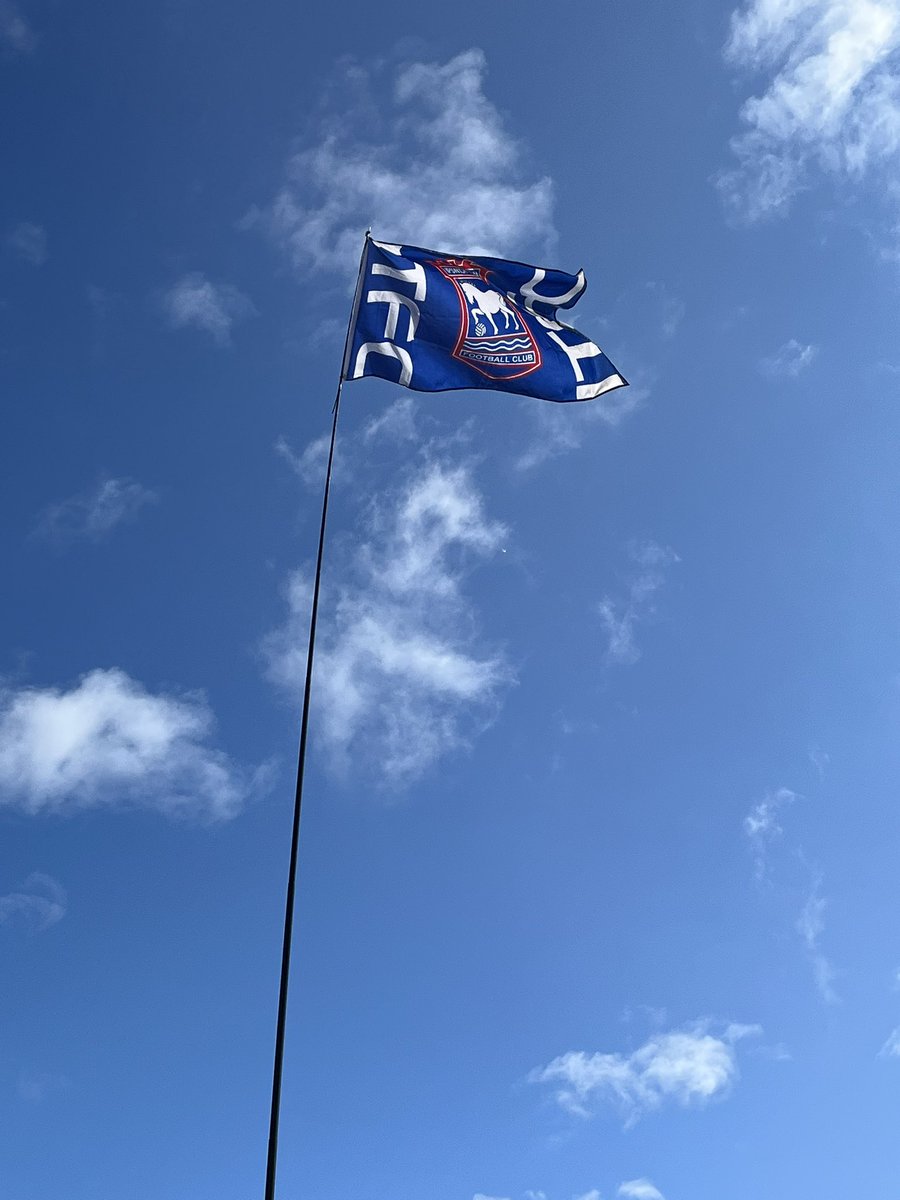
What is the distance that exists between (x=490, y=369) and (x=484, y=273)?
3348mm

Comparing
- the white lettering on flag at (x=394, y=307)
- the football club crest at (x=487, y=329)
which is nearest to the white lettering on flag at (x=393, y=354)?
the white lettering on flag at (x=394, y=307)

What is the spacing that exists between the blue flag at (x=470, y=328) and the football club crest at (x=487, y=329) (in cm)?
2

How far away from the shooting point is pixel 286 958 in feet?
48.1

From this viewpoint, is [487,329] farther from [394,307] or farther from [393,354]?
[393,354]

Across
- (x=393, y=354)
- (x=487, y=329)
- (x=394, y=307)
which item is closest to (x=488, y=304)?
(x=487, y=329)

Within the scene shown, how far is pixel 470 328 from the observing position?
24.2m

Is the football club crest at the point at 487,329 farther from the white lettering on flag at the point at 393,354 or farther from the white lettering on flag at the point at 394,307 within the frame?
the white lettering on flag at the point at 393,354

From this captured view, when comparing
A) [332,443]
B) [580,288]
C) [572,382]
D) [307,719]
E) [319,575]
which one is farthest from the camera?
[580,288]

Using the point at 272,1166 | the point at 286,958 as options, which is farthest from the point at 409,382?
the point at 272,1166

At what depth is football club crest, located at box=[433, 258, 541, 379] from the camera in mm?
23844

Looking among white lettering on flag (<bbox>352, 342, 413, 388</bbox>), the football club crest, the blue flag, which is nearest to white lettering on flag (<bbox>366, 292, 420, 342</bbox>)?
the blue flag

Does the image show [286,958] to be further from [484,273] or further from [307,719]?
[484,273]

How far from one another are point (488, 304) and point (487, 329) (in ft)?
2.99

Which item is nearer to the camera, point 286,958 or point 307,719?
point 286,958
